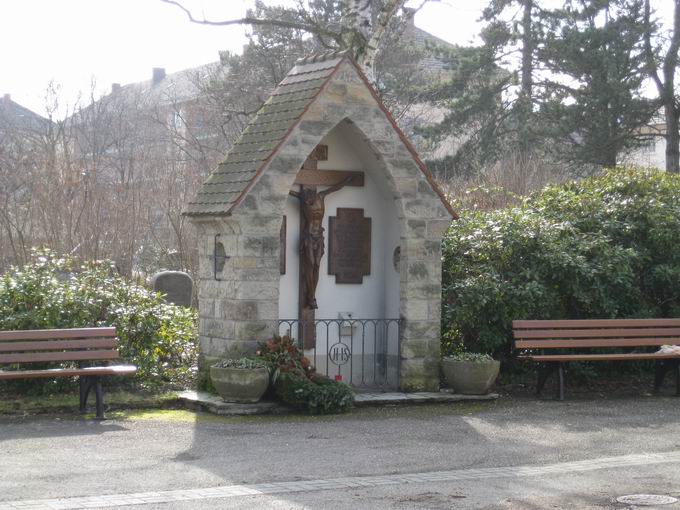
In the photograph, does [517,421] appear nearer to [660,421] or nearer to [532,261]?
[660,421]

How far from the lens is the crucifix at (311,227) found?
12898 mm

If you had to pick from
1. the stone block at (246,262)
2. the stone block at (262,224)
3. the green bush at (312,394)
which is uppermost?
the stone block at (262,224)

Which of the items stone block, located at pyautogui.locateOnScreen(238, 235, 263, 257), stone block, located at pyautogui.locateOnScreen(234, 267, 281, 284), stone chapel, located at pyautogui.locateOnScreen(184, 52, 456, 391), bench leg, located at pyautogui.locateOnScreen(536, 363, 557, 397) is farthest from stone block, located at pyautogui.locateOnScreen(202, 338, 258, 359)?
bench leg, located at pyautogui.locateOnScreen(536, 363, 557, 397)

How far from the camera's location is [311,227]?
1291 centimetres

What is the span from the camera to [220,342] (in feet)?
40.6

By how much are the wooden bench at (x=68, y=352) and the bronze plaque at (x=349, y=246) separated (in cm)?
300

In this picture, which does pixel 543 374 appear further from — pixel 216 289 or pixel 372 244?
pixel 216 289

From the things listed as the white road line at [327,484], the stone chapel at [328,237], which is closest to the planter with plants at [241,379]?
the stone chapel at [328,237]

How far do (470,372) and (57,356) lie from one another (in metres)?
4.54

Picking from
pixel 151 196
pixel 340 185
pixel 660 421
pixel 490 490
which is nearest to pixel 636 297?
pixel 660 421

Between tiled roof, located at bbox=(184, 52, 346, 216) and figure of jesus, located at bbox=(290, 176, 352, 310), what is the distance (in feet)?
2.66

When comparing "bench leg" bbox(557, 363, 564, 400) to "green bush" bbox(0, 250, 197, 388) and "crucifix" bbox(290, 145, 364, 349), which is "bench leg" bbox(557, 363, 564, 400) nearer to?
"crucifix" bbox(290, 145, 364, 349)

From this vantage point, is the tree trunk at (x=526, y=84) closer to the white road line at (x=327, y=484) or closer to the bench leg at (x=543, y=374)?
the bench leg at (x=543, y=374)

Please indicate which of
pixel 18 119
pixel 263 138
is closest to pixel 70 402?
pixel 263 138
